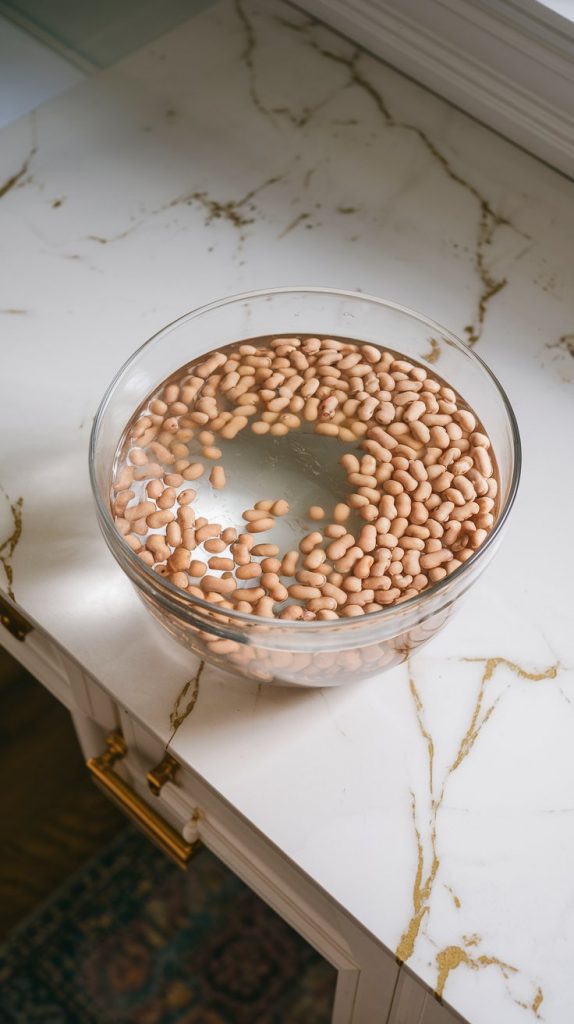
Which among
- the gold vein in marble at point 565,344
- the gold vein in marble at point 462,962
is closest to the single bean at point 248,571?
the gold vein in marble at point 462,962

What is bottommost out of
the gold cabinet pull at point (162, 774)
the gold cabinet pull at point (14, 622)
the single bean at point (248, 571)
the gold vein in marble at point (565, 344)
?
the gold cabinet pull at point (162, 774)

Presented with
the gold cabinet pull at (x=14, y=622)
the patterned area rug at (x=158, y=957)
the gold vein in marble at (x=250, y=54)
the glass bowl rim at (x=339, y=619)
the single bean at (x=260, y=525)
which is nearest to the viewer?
the glass bowl rim at (x=339, y=619)

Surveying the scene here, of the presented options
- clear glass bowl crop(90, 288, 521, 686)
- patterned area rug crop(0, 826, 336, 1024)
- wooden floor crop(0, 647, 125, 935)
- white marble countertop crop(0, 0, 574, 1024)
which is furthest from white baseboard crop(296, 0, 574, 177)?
patterned area rug crop(0, 826, 336, 1024)

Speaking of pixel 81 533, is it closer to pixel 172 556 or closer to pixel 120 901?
pixel 172 556

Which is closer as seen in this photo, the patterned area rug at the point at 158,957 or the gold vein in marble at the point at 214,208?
the gold vein in marble at the point at 214,208

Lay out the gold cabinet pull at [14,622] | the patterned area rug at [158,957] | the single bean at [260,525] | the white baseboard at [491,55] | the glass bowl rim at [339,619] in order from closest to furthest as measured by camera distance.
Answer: the glass bowl rim at [339,619]
the single bean at [260,525]
the gold cabinet pull at [14,622]
the white baseboard at [491,55]
the patterned area rug at [158,957]

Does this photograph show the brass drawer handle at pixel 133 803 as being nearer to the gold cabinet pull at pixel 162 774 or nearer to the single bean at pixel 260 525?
the gold cabinet pull at pixel 162 774
